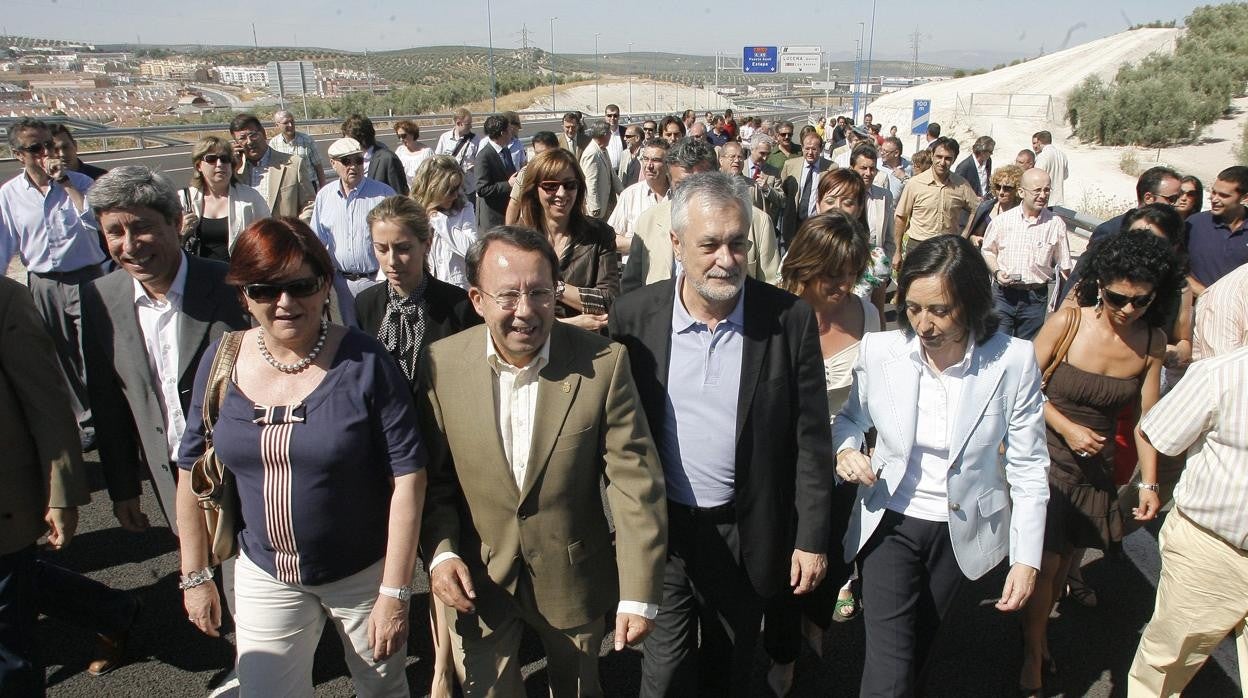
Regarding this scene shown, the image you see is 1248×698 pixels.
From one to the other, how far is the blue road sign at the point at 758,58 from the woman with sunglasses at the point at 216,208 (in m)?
62.6

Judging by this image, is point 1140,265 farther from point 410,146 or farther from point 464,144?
point 464,144

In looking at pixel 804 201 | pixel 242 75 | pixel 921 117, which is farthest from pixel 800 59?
pixel 804 201

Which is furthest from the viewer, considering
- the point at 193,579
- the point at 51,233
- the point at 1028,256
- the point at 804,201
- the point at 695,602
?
the point at 804,201

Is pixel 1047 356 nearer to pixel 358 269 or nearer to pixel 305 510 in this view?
pixel 305 510

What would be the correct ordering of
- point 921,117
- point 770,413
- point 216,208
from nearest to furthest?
point 770,413 < point 216,208 < point 921,117

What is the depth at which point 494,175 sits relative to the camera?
8.20m

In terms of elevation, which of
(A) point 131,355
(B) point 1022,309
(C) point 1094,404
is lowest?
(B) point 1022,309

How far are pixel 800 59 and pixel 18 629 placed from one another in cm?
6706

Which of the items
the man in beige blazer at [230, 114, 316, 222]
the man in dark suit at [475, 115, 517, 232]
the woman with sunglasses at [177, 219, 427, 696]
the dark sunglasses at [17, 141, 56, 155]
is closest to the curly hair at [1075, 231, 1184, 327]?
the woman with sunglasses at [177, 219, 427, 696]

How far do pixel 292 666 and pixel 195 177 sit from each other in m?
4.20

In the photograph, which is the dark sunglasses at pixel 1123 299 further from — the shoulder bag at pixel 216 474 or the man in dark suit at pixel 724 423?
the shoulder bag at pixel 216 474

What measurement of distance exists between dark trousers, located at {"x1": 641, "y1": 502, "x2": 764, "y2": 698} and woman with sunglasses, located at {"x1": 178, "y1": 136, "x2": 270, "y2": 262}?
3.89m

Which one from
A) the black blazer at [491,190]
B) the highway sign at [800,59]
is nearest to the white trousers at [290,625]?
the black blazer at [491,190]

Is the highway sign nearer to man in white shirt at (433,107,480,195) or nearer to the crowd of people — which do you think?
man in white shirt at (433,107,480,195)
